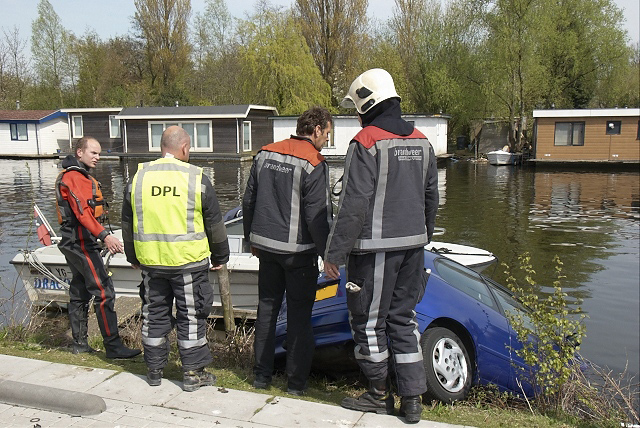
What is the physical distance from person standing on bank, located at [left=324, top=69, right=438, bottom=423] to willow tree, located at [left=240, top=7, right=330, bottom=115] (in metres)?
36.4

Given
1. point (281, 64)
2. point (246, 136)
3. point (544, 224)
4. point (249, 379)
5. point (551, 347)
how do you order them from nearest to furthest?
point (551, 347) < point (249, 379) < point (544, 224) < point (246, 136) < point (281, 64)

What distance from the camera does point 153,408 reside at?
3697 millimetres

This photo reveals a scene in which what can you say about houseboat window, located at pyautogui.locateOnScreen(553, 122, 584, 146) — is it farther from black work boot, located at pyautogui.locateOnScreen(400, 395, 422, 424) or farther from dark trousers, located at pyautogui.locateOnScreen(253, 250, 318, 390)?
black work boot, located at pyautogui.locateOnScreen(400, 395, 422, 424)

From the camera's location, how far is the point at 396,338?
371 centimetres

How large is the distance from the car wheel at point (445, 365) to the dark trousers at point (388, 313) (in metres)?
0.40

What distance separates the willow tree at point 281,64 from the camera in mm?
39594

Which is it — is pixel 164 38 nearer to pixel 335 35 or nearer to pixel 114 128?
pixel 114 128

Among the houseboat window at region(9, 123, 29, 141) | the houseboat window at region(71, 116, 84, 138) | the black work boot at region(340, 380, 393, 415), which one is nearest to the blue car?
the black work boot at region(340, 380, 393, 415)

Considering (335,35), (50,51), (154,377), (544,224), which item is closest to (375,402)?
(154,377)

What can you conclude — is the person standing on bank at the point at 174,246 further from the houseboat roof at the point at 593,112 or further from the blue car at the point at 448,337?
the houseboat roof at the point at 593,112

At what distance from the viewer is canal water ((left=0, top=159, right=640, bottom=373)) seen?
8.38m

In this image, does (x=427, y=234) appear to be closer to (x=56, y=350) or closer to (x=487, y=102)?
(x=56, y=350)

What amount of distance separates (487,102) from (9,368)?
1491 inches

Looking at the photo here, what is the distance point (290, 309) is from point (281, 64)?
3706 centimetres
